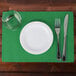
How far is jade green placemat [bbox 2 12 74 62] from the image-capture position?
2.62ft

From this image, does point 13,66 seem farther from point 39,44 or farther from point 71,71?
point 71,71

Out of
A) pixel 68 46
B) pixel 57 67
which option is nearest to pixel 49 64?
pixel 57 67

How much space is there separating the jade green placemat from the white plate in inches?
1.3

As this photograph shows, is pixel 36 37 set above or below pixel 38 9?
below

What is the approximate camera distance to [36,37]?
80 cm

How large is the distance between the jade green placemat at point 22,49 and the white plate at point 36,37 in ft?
0.11

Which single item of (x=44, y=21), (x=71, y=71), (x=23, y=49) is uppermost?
(x=44, y=21)

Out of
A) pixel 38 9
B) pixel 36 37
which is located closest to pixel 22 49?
pixel 36 37

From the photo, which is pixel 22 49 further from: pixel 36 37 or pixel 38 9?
pixel 38 9

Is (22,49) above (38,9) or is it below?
below

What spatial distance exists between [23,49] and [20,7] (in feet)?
0.76

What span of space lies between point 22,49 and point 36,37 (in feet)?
0.31

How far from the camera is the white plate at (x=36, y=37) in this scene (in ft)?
2.56

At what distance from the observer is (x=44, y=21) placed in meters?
0.81
